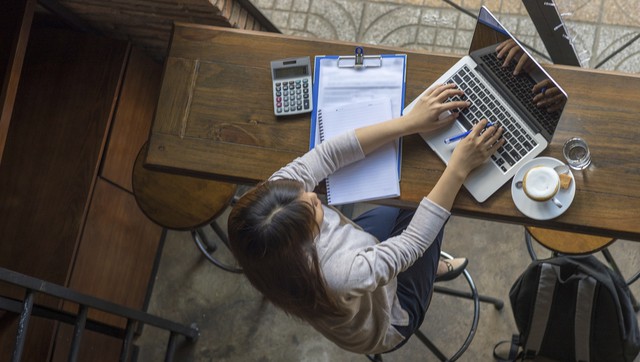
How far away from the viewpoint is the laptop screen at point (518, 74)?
221 centimetres

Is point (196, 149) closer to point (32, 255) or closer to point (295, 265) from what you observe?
point (295, 265)

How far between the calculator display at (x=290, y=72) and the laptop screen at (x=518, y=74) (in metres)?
0.59

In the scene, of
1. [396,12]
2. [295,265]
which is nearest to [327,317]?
[295,265]

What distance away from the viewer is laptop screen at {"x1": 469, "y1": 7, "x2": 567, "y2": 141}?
221cm

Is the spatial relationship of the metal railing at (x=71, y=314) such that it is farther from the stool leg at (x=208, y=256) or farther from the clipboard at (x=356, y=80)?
the clipboard at (x=356, y=80)

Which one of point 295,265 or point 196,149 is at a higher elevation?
point 196,149

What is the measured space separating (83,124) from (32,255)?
0.62m

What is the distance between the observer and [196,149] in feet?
8.36

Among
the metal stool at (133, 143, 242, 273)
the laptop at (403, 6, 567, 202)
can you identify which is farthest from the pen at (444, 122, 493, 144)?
the metal stool at (133, 143, 242, 273)

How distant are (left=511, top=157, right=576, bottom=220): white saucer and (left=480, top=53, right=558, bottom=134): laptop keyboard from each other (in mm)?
102

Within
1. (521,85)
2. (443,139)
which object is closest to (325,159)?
(443,139)

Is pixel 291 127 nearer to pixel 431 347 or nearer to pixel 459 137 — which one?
pixel 459 137

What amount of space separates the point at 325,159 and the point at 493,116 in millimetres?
560

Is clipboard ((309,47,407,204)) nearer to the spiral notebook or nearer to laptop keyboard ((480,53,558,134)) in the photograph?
the spiral notebook
